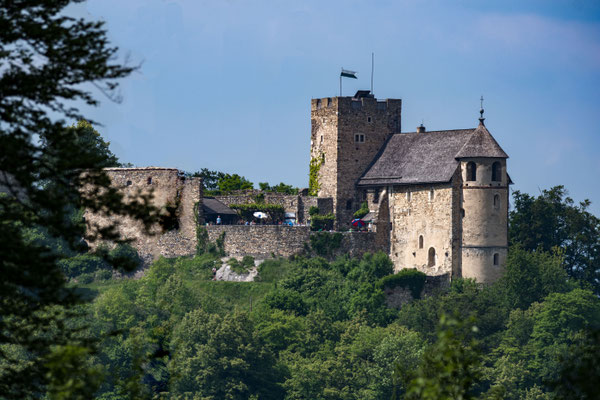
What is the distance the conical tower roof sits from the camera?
69875 mm

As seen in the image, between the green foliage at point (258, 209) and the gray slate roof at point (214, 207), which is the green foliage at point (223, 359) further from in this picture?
the green foliage at point (258, 209)

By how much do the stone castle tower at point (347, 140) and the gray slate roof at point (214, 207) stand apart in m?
5.20

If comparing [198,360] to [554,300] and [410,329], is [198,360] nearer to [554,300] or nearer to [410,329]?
[410,329]

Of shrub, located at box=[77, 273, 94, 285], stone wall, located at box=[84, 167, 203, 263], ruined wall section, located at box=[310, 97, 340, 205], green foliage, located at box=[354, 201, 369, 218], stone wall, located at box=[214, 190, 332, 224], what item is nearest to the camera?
green foliage, located at box=[354, 201, 369, 218]

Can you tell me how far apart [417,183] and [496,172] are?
414 centimetres

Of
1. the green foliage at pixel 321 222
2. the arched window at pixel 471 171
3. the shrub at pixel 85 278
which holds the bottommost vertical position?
the shrub at pixel 85 278

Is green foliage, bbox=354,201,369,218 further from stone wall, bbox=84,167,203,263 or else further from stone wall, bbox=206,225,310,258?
stone wall, bbox=84,167,203,263

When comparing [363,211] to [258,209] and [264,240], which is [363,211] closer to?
[264,240]

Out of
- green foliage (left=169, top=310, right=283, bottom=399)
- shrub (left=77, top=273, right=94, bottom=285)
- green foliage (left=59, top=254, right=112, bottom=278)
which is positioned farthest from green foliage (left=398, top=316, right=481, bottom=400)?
green foliage (left=59, top=254, right=112, bottom=278)

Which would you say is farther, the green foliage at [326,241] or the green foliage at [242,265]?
the green foliage at [242,265]

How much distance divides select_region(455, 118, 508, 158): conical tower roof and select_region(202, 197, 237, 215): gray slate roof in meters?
13.7

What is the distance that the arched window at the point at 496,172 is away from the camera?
69.9 meters

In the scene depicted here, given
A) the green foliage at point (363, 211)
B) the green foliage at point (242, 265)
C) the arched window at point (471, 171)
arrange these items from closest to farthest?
the arched window at point (471, 171) → the green foliage at point (242, 265) → the green foliage at point (363, 211)

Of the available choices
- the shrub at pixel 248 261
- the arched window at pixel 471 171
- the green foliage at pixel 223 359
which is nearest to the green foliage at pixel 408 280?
the arched window at pixel 471 171
